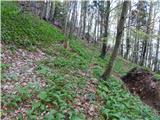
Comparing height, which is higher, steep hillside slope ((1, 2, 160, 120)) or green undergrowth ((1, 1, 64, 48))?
green undergrowth ((1, 1, 64, 48))

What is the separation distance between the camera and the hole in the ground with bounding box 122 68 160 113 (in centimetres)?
1297

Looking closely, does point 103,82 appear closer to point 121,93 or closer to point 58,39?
point 121,93

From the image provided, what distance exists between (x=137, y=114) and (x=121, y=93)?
70.5 inches

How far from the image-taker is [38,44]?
15.2 meters

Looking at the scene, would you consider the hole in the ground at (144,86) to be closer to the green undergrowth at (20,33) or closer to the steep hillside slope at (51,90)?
the steep hillside slope at (51,90)

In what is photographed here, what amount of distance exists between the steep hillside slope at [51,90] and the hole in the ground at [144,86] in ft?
5.06

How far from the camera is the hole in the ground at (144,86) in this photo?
1297cm

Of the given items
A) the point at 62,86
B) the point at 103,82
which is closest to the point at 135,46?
the point at 103,82

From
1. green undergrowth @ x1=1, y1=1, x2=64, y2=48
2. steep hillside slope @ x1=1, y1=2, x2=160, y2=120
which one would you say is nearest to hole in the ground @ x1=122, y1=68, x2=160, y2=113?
steep hillside slope @ x1=1, y1=2, x2=160, y2=120

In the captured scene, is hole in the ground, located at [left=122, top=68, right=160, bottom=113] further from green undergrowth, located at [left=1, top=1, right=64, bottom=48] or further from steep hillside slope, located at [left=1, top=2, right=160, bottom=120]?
green undergrowth, located at [left=1, top=1, right=64, bottom=48]

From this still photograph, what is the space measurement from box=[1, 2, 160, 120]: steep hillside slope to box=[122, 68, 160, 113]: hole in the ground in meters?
1.54

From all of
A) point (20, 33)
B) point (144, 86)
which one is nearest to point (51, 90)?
point (144, 86)

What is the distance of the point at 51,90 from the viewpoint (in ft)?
28.6

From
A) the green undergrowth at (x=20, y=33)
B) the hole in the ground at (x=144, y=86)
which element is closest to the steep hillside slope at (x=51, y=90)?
the green undergrowth at (x=20, y=33)
